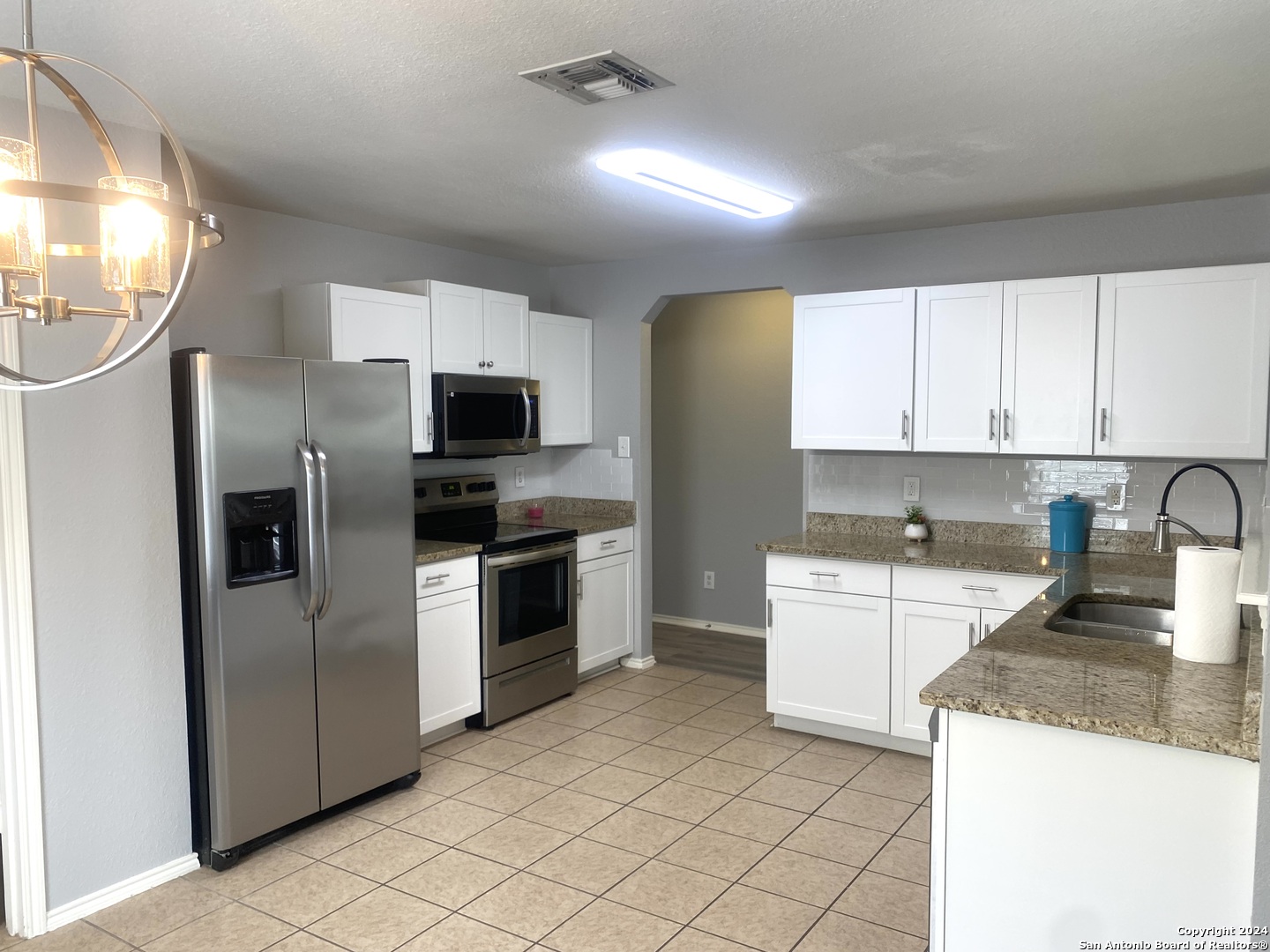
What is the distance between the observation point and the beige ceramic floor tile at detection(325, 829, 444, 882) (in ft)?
9.64

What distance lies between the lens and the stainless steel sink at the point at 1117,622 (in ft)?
8.74

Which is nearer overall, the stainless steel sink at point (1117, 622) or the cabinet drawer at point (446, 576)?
the stainless steel sink at point (1117, 622)

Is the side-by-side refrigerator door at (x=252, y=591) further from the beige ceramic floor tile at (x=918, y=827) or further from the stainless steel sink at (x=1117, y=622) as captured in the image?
the stainless steel sink at (x=1117, y=622)

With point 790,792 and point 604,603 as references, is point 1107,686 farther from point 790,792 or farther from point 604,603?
point 604,603

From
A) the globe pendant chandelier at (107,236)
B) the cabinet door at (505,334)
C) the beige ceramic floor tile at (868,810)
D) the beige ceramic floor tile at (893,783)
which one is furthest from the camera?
the cabinet door at (505,334)

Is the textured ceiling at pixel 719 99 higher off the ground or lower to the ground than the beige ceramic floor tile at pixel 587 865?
higher

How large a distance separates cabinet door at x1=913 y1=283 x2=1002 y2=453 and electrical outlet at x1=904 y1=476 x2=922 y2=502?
39 cm

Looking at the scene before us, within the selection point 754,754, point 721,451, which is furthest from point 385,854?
point 721,451

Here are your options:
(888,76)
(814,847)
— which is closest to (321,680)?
(814,847)

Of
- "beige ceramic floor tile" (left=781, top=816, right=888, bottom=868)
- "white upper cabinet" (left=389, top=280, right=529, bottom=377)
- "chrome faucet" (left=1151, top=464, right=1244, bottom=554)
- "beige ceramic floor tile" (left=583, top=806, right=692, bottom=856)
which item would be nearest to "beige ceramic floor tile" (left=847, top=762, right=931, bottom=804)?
"beige ceramic floor tile" (left=781, top=816, right=888, bottom=868)

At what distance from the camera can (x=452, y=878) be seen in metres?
2.88

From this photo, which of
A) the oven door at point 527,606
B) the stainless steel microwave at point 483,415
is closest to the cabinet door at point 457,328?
the stainless steel microwave at point 483,415

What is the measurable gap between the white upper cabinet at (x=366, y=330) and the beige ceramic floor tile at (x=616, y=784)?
5.18 ft

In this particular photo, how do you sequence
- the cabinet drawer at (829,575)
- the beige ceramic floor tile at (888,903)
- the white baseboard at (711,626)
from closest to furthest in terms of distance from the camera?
the beige ceramic floor tile at (888,903) < the cabinet drawer at (829,575) < the white baseboard at (711,626)
